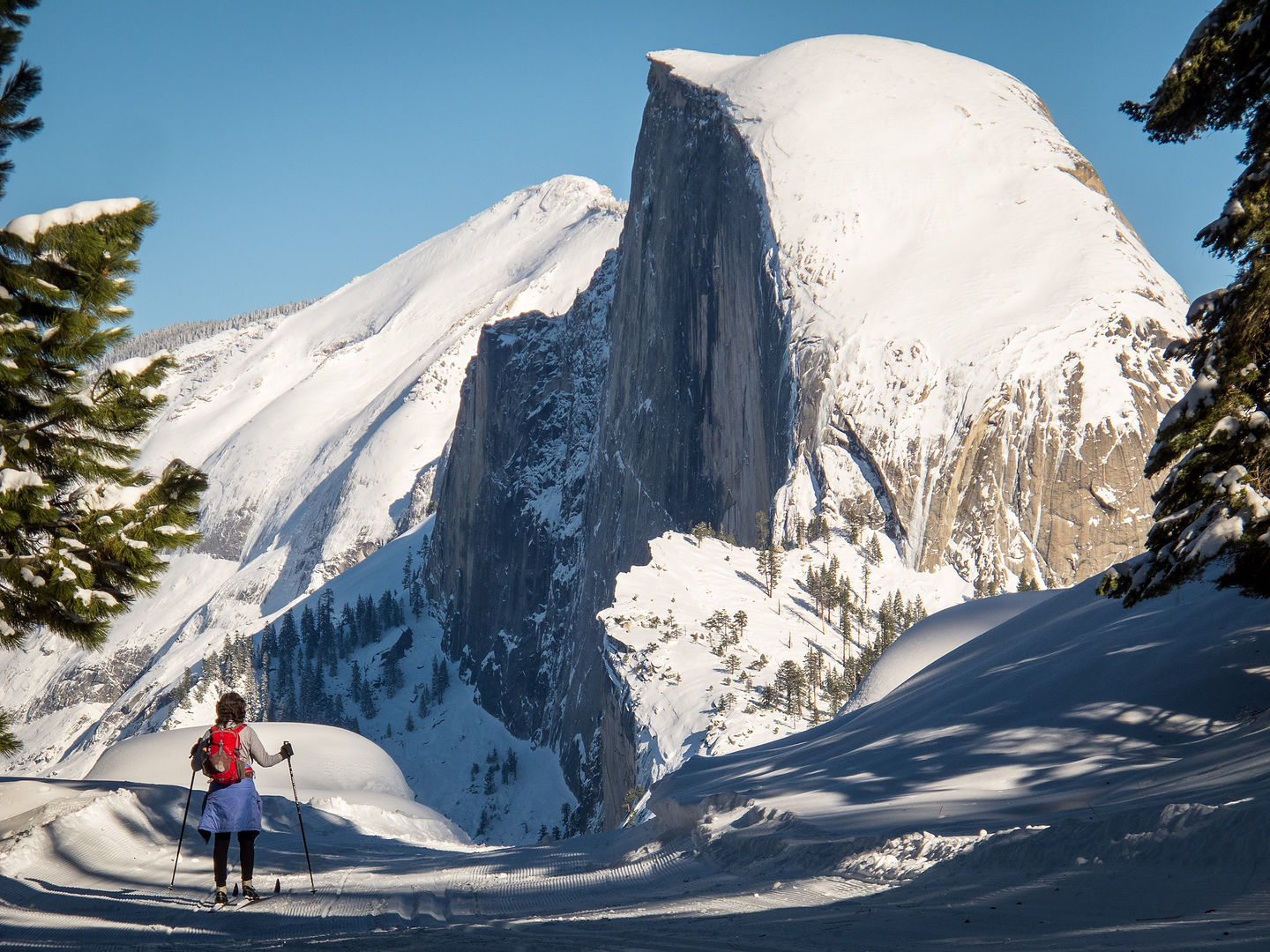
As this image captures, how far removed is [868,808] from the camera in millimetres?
10141

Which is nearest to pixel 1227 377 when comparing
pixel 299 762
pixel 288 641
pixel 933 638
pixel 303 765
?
pixel 933 638

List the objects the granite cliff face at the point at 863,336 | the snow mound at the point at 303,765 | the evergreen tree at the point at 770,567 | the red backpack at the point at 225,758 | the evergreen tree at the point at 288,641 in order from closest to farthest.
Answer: the red backpack at the point at 225,758, the snow mound at the point at 303,765, the evergreen tree at the point at 770,567, the granite cliff face at the point at 863,336, the evergreen tree at the point at 288,641

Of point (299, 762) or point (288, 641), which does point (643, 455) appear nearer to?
point (288, 641)

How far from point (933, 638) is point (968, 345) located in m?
61.8

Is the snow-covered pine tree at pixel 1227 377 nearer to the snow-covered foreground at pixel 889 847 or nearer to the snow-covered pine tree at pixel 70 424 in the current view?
the snow-covered foreground at pixel 889 847

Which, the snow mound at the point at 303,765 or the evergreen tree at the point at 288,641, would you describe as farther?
the evergreen tree at the point at 288,641

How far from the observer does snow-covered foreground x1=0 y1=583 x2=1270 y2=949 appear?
6.27 m

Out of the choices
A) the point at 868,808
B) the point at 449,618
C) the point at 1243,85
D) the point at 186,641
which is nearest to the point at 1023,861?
the point at 868,808

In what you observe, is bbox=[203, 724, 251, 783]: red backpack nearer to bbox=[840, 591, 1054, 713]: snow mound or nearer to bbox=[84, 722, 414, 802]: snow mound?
bbox=[840, 591, 1054, 713]: snow mound

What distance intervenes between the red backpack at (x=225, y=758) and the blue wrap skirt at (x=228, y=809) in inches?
3.0

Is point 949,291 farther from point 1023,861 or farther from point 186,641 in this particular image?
point 186,641

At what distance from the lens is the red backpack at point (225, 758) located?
8898 millimetres

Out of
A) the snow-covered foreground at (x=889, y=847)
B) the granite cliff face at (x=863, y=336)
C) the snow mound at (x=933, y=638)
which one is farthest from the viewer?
the granite cliff face at (x=863, y=336)

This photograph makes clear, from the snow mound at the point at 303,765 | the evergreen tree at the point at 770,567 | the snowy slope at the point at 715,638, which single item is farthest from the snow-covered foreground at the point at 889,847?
the evergreen tree at the point at 770,567
